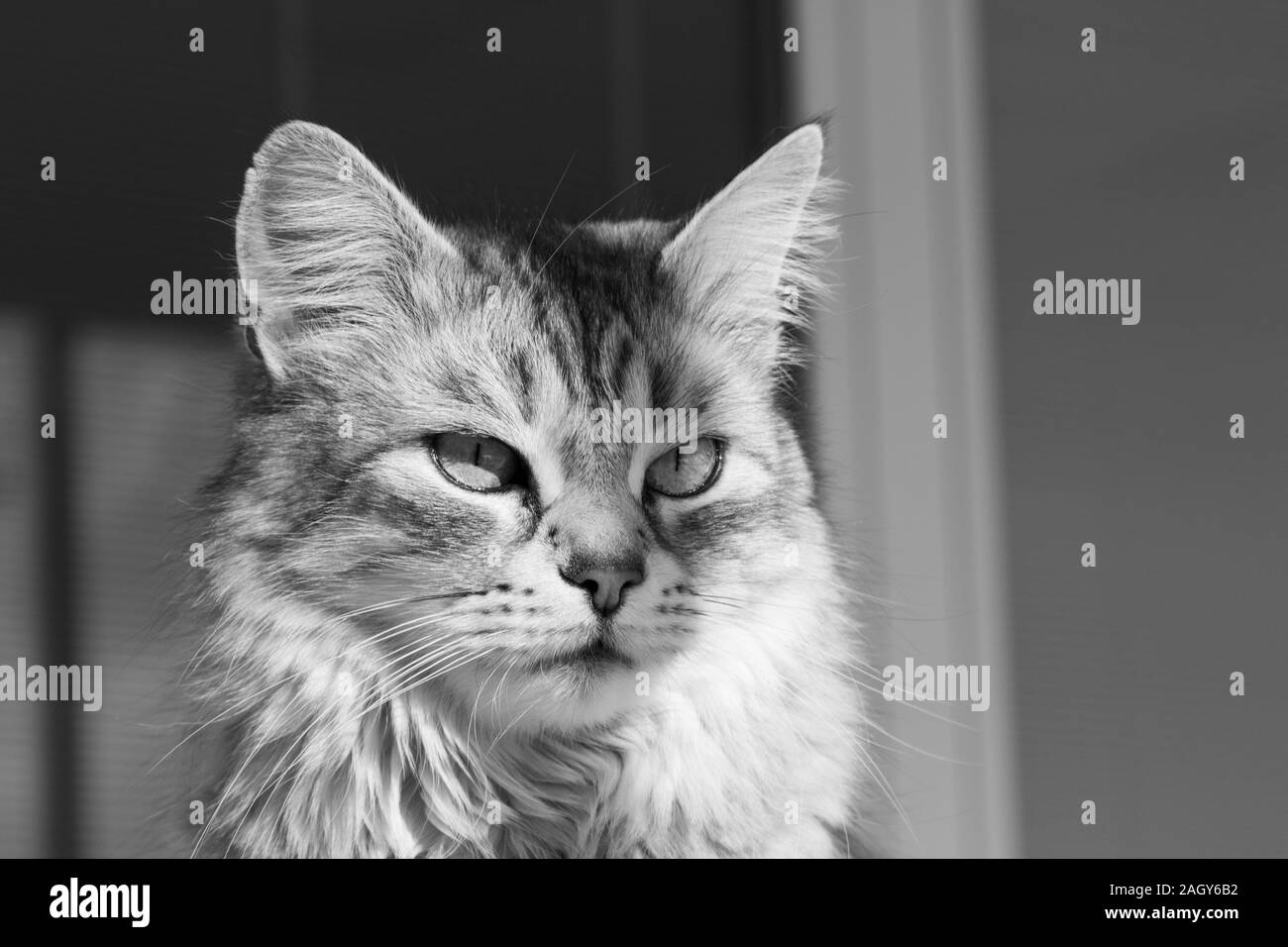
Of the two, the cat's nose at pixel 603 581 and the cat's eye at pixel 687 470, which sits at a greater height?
the cat's eye at pixel 687 470

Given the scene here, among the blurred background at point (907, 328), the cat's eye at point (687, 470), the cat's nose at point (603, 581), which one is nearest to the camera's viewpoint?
the cat's nose at point (603, 581)

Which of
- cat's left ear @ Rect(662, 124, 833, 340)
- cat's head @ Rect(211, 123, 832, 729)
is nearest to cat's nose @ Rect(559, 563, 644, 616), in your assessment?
cat's head @ Rect(211, 123, 832, 729)

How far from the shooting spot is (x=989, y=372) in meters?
1.52

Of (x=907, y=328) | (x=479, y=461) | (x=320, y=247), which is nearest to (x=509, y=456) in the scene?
(x=479, y=461)

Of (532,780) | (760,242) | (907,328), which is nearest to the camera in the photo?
(532,780)

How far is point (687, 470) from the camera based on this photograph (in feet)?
4.20

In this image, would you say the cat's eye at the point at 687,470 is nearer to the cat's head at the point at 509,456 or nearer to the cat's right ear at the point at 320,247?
the cat's head at the point at 509,456

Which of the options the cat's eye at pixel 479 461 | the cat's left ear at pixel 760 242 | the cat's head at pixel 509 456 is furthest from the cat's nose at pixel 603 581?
the cat's left ear at pixel 760 242

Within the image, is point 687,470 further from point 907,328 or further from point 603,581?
point 907,328

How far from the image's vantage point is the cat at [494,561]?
3.85 feet

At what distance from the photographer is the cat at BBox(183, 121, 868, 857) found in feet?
3.85

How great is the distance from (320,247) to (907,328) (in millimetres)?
→ 734
